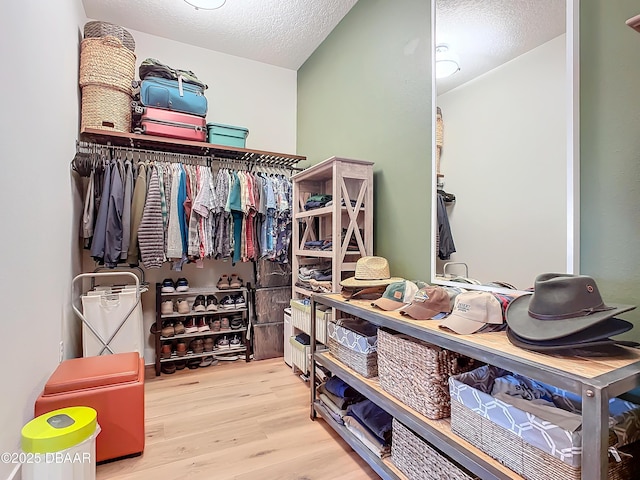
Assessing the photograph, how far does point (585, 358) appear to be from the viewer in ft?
3.08

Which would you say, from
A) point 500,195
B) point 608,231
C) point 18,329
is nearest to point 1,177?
point 18,329

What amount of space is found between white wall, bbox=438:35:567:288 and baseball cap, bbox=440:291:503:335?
28cm

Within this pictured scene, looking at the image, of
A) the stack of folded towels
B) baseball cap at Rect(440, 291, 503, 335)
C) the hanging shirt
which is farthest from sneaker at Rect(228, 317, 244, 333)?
baseball cap at Rect(440, 291, 503, 335)

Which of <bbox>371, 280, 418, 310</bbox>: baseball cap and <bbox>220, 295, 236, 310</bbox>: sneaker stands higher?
<bbox>371, 280, 418, 310</bbox>: baseball cap

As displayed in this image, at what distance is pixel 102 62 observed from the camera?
8.36 feet

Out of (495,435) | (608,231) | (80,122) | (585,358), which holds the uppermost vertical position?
(80,122)

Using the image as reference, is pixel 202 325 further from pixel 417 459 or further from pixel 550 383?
pixel 550 383

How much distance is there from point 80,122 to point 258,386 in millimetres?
2605

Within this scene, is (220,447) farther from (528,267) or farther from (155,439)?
(528,267)

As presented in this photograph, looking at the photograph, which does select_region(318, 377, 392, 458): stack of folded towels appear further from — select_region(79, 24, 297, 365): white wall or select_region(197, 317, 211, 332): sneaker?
select_region(79, 24, 297, 365): white wall

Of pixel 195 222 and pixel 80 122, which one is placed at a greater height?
pixel 80 122

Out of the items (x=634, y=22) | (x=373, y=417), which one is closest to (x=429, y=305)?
(x=373, y=417)

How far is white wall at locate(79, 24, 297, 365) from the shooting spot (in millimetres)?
3162

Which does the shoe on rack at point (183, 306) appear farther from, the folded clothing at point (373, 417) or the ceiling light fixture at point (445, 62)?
the ceiling light fixture at point (445, 62)
